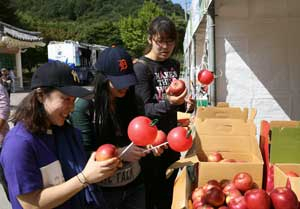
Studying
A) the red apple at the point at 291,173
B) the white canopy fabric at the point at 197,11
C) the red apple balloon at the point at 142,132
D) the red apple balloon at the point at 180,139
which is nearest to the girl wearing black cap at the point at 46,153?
the red apple balloon at the point at 142,132

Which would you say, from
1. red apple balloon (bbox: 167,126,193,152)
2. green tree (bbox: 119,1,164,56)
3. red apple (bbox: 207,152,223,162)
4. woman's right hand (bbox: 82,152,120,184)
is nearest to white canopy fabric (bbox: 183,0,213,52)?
red apple (bbox: 207,152,223,162)

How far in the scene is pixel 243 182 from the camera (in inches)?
106

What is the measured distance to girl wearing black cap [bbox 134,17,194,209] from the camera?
3053 millimetres

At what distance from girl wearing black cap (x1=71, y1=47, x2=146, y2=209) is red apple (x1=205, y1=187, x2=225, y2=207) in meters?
0.49

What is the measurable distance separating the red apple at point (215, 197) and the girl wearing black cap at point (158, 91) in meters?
0.64

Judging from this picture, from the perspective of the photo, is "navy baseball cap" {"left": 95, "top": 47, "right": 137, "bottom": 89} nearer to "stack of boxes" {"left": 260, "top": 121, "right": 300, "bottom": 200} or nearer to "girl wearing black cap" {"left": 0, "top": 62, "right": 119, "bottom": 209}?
"girl wearing black cap" {"left": 0, "top": 62, "right": 119, "bottom": 209}

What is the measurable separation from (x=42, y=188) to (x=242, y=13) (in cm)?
391

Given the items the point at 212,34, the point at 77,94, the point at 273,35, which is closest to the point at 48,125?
the point at 77,94

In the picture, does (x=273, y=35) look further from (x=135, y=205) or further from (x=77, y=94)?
(x=77, y=94)

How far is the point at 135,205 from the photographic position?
2.58 m

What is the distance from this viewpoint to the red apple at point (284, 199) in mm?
2236

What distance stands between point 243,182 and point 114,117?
0.99 m

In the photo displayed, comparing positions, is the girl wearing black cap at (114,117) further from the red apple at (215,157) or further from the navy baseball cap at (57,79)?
the red apple at (215,157)

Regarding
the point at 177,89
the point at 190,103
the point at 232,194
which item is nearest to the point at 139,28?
the point at 190,103
